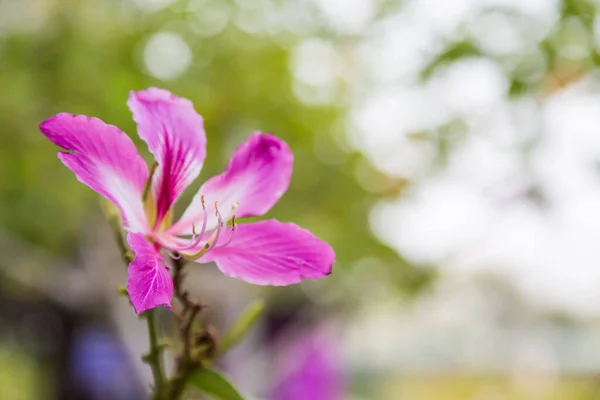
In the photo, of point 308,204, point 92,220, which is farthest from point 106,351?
point 308,204

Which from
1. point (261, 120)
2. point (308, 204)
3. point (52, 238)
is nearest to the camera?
point (261, 120)

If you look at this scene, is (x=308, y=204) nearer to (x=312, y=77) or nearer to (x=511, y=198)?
(x=312, y=77)

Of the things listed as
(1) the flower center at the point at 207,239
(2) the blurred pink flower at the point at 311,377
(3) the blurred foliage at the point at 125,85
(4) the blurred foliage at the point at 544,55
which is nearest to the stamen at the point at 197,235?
(1) the flower center at the point at 207,239

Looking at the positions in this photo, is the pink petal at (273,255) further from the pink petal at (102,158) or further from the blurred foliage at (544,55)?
the blurred foliage at (544,55)

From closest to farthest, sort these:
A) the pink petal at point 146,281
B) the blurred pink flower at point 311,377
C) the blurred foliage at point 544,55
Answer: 1. the pink petal at point 146,281
2. the blurred foliage at point 544,55
3. the blurred pink flower at point 311,377

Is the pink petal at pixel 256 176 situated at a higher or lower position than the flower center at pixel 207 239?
higher

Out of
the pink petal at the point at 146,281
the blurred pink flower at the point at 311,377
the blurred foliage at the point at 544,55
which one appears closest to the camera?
the pink petal at the point at 146,281

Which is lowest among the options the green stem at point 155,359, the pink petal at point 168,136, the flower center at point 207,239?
the green stem at point 155,359

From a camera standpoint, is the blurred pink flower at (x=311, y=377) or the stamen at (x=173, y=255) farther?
the blurred pink flower at (x=311, y=377)
